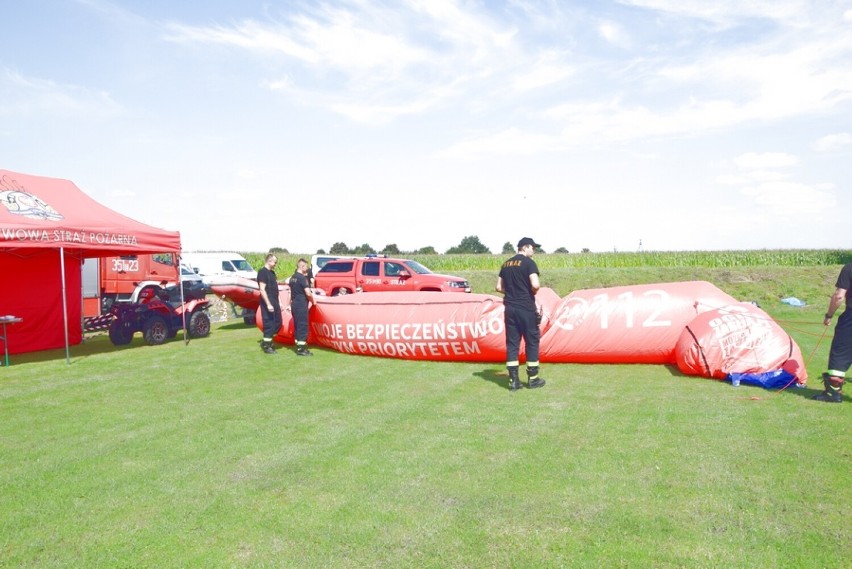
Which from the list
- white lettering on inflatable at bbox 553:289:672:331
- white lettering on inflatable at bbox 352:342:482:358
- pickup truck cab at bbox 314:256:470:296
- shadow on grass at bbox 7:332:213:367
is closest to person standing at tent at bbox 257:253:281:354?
white lettering on inflatable at bbox 352:342:482:358

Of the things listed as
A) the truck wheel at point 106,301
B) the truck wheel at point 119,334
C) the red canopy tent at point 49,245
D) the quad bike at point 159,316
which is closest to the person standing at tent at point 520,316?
the red canopy tent at point 49,245

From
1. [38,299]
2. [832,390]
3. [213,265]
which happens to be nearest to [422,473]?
[832,390]

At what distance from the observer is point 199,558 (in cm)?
362

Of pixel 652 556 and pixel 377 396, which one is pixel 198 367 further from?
pixel 652 556

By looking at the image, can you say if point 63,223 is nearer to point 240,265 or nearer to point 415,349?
point 415,349

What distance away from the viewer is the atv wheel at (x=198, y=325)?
14.1 m

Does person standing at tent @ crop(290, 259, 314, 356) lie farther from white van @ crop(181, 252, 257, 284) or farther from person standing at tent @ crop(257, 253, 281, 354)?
white van @ crop(181, 252, 257, 284)

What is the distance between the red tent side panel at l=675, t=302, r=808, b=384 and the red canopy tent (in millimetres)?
10065

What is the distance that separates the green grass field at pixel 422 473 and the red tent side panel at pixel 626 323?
27.0 inches

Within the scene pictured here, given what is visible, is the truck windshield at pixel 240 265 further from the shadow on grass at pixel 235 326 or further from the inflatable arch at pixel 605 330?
the inflatable arch at pixel 605 330

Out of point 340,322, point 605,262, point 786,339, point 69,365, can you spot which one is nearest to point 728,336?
point 786,339

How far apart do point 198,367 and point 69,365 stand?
2.52 meters

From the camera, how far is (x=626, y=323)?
9.62m

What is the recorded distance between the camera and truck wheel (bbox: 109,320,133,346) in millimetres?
13195
